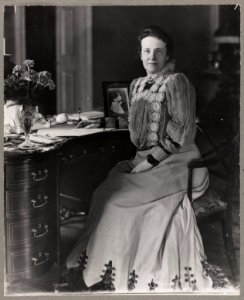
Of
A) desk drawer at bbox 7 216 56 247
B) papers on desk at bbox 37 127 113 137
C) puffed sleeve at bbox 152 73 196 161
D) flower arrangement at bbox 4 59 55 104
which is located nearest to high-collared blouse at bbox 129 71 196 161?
puffed sleeve at bbox 152 73 196 161

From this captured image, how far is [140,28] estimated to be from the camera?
241 centimetres

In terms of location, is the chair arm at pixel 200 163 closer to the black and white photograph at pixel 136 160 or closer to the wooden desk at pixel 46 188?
the black and white photograph at pixel 136 160

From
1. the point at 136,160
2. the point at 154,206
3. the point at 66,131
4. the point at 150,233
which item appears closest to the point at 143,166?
the point at 136,160

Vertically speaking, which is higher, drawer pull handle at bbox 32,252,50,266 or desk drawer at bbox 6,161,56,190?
desk drawer at bbox 6,161,56,190

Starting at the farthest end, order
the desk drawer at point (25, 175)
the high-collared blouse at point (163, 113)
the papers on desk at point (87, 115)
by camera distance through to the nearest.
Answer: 1. the papers on desk at point (87, 115)
2. the high-collared blouse at point (163, 113)
3. the desk drawer at point (25, 175)

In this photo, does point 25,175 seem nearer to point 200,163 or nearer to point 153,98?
point 153,98

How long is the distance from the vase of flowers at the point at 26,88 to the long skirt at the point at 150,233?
0.51 meters

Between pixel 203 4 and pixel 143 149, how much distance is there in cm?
77

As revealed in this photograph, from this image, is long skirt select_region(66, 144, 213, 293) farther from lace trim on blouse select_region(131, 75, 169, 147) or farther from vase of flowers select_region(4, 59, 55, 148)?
vase of flowers select_region(4, 59, 55, 148)

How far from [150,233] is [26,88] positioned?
37.6 inches

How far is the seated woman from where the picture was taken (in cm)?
235

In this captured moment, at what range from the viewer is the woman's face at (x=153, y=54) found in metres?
2.40

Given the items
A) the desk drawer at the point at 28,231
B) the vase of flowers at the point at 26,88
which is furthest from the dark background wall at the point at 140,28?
the desk drawer at the point at 28,231

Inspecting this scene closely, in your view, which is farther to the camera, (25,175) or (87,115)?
(87,115)
